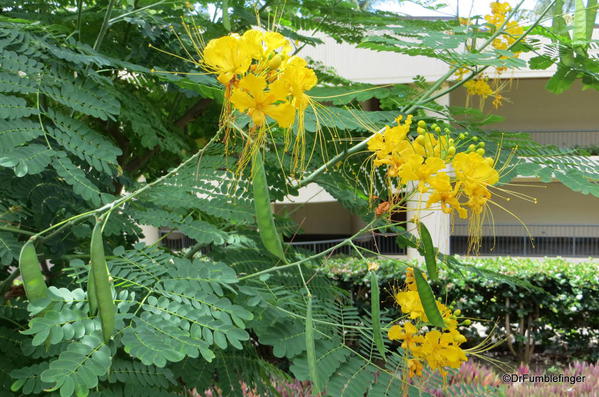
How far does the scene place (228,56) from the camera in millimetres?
983

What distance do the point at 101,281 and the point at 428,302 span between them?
619 millimetres

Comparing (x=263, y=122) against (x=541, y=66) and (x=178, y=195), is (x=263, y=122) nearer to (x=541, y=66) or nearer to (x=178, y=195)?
(x=178, y=195)

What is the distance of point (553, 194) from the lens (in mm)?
15531

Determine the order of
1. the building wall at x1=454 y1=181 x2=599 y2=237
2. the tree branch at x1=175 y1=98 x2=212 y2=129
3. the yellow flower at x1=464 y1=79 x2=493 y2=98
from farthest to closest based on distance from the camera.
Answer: the building wall at x1=454 y1=181 x2=599 y2=237
the yellow flower at x1=464 y1=79 x2=493 y2=98
the tree branch at x1=175 y1=98 x2=212 y2=129

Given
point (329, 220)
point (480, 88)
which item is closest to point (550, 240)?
point (329, 220)

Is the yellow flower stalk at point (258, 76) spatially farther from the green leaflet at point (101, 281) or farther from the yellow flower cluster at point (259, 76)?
the green leaflet at point (101, 281)

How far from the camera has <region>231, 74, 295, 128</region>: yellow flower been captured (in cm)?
98

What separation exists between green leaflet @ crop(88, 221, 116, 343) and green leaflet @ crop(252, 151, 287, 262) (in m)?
0.26

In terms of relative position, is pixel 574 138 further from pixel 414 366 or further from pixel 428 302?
pixel 428 302

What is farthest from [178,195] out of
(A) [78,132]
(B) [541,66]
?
(B) [541,66]

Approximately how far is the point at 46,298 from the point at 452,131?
4.07ft

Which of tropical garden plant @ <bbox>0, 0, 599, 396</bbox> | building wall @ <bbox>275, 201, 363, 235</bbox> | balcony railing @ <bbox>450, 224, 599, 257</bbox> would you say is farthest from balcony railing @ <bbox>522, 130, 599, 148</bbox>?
tropical garden plant @ <bbox>0, 0, 599, 396</bbox>

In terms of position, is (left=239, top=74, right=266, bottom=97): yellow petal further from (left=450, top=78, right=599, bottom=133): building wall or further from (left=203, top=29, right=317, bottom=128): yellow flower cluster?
(left=450, top=78, right=599, bottom=133): building wall

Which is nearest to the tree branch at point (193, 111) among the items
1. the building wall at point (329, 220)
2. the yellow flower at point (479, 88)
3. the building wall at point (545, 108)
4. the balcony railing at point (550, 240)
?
the yellow flower at point (479, 88)
